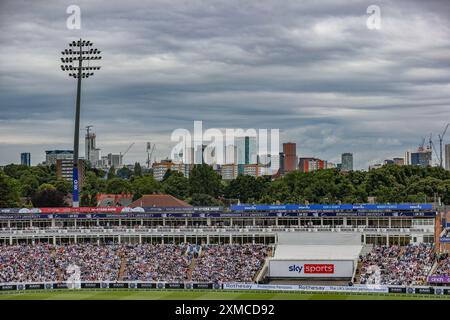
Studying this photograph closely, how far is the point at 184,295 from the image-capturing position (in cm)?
4734

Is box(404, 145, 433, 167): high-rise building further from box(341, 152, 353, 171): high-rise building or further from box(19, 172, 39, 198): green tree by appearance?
box(19, 172, 39, 198): green tree

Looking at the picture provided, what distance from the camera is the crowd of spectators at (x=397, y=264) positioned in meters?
48.2

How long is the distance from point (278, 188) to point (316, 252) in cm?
3902

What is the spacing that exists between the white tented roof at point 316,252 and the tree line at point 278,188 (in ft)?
75.7

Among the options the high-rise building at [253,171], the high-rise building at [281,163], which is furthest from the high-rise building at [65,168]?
the high-rise building at [281,163]

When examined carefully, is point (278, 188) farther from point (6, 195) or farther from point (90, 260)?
point (90, 260)

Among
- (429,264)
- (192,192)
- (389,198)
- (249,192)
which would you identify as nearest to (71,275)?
(429,264)

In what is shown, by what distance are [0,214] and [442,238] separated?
2858cm

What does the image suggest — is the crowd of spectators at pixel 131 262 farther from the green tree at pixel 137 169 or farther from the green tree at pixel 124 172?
the green tree at pixel 124 172

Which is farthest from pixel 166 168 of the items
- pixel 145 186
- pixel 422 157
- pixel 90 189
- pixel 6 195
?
pixel 6 195

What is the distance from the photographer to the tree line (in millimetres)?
85438

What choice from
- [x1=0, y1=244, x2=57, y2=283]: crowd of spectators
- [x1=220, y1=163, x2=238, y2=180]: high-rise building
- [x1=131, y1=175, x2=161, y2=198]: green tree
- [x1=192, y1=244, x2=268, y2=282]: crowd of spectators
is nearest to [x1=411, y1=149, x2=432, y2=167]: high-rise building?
[x1=220, y1=163, x2=238, y2=180]: high-rise building
